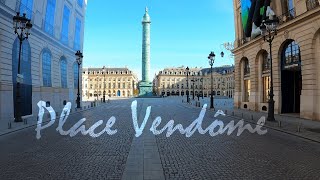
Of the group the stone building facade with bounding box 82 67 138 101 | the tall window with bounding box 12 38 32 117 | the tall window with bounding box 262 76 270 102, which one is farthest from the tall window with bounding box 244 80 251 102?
the stone building facade with bounding box 82 67 138 101

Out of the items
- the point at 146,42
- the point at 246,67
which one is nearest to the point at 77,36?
the point at 246,67

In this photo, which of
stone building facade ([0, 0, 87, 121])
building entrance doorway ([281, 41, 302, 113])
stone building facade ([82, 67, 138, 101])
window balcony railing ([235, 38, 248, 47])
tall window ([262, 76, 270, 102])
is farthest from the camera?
stone building facade ([82, 67, 138, 101])

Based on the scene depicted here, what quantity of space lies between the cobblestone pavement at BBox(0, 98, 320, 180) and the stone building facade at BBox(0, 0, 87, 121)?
13470mm

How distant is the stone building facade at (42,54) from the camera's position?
2827 cm

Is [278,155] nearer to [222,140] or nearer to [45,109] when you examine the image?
[222,140]

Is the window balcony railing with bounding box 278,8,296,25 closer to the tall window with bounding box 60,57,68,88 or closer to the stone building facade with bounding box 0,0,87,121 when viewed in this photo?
the stone building facade with bounding box 0,0,87,121

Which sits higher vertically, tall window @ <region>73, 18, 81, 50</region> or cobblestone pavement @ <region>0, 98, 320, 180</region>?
tall window @ <region>73, 18, 81, 50</region>

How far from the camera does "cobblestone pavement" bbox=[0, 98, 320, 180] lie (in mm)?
9336

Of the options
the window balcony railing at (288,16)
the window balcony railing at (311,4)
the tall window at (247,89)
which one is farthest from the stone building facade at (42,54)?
the window balcony railing at (311,4)

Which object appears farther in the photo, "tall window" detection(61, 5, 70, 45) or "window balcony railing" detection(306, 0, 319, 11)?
"tall window" detection(61, 5, 70, 45)

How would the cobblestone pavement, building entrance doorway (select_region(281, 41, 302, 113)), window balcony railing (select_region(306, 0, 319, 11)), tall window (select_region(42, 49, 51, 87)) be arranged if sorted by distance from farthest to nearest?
tall window (select_region(42, 49, 51, 87))
building entrance doorway (select_region(281, 41, 302, 113))
window balcony railing (select_region(306, 0, 319, 11))
the cobblestone pavement

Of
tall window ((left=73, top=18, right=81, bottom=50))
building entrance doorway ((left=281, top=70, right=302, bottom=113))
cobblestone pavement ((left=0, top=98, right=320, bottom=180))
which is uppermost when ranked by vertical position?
tall window ((left=73, top=18, right=81, bottom=50))

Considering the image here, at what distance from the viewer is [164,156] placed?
11.8 metres

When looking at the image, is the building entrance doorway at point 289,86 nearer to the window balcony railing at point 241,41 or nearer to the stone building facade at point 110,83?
the window balcony railing at point 241,41
